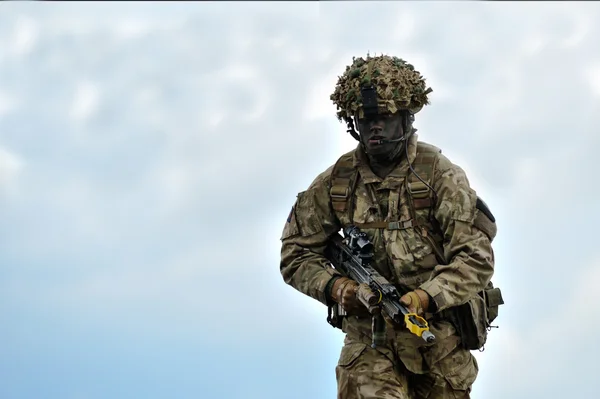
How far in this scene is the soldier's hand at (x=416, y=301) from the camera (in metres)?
10.2

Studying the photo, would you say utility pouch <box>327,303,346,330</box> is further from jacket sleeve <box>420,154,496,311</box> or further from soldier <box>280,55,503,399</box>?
jacket sleeve <box>420,154,496,311</box>

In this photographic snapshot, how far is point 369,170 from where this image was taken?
1119 centimetres

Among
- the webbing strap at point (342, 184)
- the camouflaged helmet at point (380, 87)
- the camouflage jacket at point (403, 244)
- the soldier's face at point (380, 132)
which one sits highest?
the camouflaged helmet at point (380, 87)

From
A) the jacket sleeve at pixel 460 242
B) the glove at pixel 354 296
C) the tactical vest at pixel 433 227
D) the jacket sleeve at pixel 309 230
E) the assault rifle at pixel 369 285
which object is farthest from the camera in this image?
the jacket sleeve at pixel 309 230

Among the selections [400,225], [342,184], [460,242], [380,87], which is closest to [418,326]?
[460,242]

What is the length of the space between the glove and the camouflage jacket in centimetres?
16

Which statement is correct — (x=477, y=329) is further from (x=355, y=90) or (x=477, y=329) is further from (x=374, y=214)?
(x=355, y=90)

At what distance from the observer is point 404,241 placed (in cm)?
1088

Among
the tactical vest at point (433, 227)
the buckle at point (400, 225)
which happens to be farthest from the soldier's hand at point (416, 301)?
the buckle at point (400, 225)

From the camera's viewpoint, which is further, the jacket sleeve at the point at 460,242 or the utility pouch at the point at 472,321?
the utility pouch at the point at 472,321

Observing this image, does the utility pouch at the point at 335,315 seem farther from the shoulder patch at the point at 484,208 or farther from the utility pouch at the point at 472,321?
the shoulder patch at the point at 484,208

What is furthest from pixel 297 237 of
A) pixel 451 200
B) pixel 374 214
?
pixel 451 200

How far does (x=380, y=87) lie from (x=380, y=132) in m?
0.39

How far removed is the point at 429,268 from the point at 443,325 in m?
0.52
